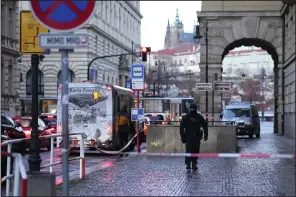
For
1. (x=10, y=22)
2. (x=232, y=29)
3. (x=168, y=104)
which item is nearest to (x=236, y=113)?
(x=232, y=29)

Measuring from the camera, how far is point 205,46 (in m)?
40.0

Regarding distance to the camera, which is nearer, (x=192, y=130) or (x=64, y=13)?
(x=64, y=13)

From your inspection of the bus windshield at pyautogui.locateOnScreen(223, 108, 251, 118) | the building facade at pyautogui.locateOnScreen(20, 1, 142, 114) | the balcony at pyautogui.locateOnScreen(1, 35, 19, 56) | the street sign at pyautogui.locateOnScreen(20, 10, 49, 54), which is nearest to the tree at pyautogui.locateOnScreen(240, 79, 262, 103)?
the building facade at pyautogui.locateOnScreen(20, 1, 142, 114)

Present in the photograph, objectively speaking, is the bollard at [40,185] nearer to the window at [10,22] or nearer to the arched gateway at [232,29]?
the arched gateway at [232,29]

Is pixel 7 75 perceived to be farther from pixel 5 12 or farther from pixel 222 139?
pixel 222 139

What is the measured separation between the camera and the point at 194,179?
13.0 meters

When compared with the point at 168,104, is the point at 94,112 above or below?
below

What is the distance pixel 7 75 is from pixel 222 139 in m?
28.8

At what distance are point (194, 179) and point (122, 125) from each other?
38.8 ft

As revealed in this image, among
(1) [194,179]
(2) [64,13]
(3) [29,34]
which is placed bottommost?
(1) [194,179]

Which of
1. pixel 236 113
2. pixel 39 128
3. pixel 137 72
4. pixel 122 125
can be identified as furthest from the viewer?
pixel 236 113

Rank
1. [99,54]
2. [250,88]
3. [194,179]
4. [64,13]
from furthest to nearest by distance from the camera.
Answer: [250,88] < [99,54] < [194,179] < [64,13]

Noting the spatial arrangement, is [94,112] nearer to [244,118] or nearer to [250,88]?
[244,118]

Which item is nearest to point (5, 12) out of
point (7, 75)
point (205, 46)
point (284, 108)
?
point (7, 75)
